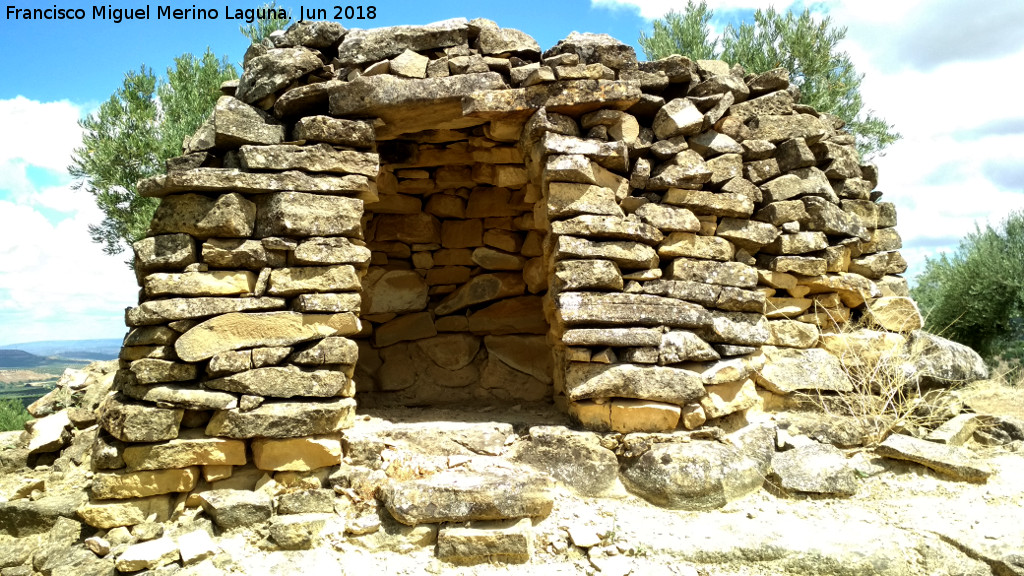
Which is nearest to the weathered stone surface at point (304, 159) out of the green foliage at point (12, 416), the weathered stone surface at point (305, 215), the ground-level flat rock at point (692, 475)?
the weathered stone surface at point (305, 215)

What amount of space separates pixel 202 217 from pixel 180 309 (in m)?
0.54

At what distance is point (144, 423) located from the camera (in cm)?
363

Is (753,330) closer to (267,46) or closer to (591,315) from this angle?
(591,315)

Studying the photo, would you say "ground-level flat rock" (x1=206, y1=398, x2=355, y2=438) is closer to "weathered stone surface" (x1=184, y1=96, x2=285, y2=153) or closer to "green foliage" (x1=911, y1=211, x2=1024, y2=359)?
"weathered stone surface" (x1=184, y1=96, x2=285, y2=153)

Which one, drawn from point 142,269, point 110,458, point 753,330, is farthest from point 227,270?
point 753,330

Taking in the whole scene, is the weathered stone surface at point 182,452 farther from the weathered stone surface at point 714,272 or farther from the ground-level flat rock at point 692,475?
the weathered stone surface at point 714,272

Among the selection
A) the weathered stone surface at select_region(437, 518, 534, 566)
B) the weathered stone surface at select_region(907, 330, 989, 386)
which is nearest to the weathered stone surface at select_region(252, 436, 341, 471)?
the weathered stone surface at select_region(437, 518, 534, 566)

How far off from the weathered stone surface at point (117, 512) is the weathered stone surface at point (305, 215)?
5.33 ft

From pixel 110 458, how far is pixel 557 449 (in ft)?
8.19

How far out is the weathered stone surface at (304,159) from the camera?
395 cm

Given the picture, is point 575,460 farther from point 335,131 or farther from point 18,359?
point 18,359

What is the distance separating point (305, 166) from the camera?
13.1 feet

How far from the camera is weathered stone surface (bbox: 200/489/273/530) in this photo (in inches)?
143

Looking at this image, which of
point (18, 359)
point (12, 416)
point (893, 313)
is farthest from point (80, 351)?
point (893, 313)
